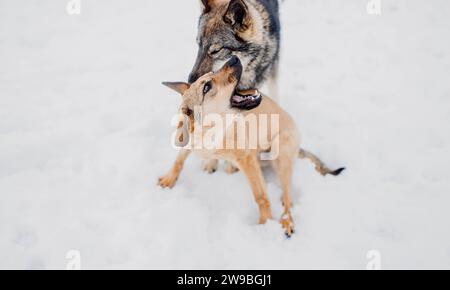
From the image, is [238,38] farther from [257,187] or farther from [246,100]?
[257,187]

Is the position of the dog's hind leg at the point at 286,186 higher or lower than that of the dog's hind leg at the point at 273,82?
lower

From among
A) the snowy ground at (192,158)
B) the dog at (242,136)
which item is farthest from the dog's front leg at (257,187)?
the snowy ground at (192,158)

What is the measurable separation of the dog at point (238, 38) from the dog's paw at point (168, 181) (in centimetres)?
43

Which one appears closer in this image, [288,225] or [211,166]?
[288,225]

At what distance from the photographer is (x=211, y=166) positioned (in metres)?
3.50

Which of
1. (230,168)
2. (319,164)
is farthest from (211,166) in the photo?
(319,164)

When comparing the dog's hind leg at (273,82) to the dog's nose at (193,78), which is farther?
the dog's hind leg at (273,82)

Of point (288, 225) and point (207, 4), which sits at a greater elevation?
point (207, 4)

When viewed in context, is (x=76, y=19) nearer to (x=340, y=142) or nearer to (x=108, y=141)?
(x=108, y=141)

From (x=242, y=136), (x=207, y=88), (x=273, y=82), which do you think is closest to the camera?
(x=207, y=88)

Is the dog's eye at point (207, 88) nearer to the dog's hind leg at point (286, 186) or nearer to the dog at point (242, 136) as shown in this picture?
the dog at point (242, 136)

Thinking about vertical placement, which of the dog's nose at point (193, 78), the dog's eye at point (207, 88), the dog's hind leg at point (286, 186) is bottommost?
the dog's hind leg at point (286, 186)

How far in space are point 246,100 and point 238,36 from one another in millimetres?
726

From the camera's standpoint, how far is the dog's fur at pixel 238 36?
10.0 feet
